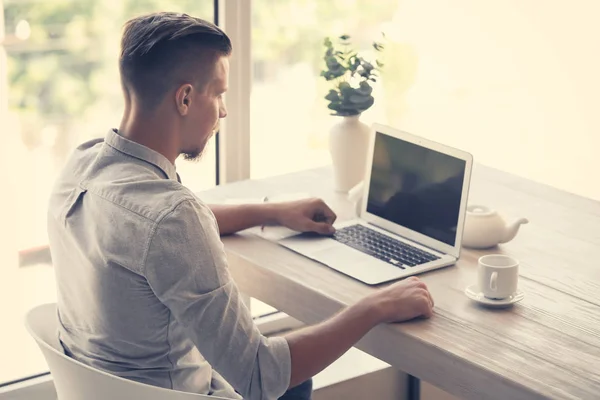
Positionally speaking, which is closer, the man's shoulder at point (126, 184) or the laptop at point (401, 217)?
the man's shoulder at point (126, 184)

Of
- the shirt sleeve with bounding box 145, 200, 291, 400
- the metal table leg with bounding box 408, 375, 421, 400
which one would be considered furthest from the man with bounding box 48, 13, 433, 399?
the metal table leg with bounding box 408, 375, 421, 400

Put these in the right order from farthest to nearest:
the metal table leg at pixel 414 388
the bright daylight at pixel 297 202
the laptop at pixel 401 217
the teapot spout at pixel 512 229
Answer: the metal table leg at pixel 414 388 → the teapot spout at pixel 512 229 → the laptop at pixel 401 217 → the bright daylight at pixel 297 202

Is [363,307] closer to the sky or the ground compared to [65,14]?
closer to the ground

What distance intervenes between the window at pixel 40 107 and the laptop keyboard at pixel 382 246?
0.76 m

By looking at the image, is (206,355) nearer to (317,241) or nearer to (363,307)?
(363,307)

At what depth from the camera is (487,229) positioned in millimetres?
2068

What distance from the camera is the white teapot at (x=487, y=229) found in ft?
6.79

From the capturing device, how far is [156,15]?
1.67 meters

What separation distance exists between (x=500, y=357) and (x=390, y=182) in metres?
0.63

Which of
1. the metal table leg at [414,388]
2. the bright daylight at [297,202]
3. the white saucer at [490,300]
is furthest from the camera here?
the metal table leg at [414,388]

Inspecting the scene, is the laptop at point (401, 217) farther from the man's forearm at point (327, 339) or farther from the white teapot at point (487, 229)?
the man's forearm at point (327, 339)

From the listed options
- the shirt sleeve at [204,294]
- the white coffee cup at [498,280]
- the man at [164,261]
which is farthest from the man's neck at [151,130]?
the white coffee cup at [498,280]

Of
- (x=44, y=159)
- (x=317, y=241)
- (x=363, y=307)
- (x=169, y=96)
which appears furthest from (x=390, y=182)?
(x=44, y=159)

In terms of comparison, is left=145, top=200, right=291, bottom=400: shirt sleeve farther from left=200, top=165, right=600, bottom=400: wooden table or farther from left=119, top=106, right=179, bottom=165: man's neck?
left=200, top=165, right=600, bottom=400: wooden table
